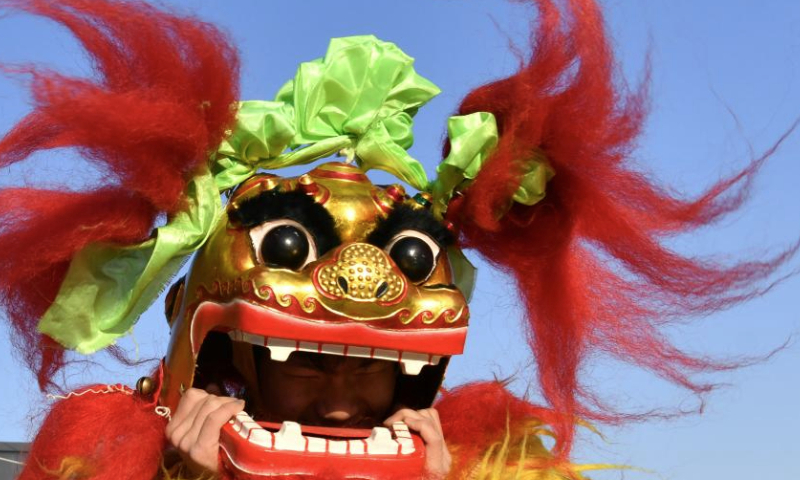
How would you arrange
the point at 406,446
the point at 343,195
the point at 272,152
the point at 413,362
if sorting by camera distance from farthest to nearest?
the point at 272,152
the point at 343,195
the point at 413,362
the point at 406,446

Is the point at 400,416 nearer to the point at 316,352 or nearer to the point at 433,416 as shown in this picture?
the point at 433,416

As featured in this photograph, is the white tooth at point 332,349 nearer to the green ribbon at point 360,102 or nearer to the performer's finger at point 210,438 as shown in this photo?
the performer's finger at point 210,438

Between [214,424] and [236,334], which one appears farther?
[236,334]

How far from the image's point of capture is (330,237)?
268cm

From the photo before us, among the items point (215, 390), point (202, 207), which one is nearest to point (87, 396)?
point (215, 390)

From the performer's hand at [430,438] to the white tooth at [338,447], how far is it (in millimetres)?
188

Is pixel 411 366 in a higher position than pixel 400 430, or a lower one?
higher

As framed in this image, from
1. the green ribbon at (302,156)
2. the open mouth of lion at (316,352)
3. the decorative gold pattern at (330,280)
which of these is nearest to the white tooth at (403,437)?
the open mouth of lion at (316,352)

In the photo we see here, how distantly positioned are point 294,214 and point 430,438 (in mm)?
596

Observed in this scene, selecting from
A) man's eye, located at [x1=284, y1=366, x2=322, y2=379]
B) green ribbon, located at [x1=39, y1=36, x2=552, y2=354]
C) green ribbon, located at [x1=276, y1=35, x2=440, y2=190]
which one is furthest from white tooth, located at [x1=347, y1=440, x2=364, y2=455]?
green ribbon, located at [x1=276, y1=35, x2=440, y2=190]

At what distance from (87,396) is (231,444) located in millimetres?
580

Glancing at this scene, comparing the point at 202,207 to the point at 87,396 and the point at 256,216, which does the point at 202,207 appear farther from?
the point at 87,396

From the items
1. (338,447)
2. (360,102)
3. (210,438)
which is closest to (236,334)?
(210,438)

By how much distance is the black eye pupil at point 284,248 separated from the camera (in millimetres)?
2600
